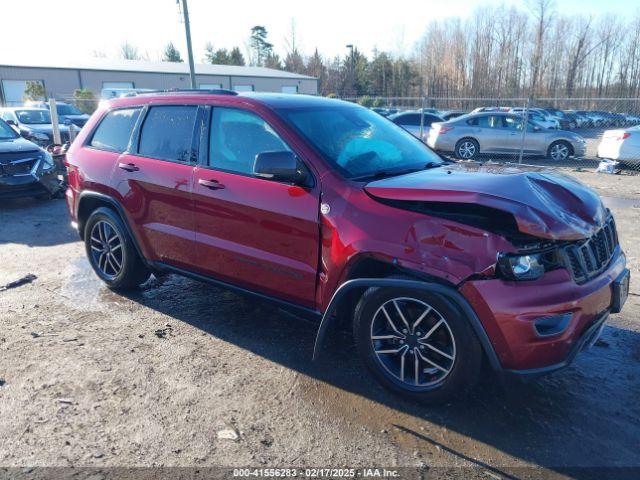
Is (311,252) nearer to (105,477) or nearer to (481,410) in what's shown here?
(481,410)

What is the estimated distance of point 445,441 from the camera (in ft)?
9.37

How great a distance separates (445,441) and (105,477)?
1783 mm

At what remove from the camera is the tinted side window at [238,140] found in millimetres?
3732

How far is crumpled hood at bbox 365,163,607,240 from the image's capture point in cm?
276

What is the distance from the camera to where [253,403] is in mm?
3230

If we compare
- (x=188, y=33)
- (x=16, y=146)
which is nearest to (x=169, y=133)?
(x=16, y=146)

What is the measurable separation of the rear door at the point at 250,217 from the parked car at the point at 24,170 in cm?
651

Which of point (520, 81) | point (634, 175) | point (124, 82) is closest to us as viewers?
point (634, 175)

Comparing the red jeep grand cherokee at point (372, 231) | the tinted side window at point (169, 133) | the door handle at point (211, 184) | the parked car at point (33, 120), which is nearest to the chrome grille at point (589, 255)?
the red jeep grand cherokee at point (372, 231)

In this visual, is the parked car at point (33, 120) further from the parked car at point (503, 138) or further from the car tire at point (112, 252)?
the car tire at point (112, 252)

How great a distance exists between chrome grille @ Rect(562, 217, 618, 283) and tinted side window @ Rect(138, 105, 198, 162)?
9.31 feet

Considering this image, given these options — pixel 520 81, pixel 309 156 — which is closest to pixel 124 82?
pixel 520 81

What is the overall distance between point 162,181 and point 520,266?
112 inches

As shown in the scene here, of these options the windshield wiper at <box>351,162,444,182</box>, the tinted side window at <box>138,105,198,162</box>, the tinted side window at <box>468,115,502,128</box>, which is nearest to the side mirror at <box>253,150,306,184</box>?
the windshield wiper at <box>351,162,444,182</box>
